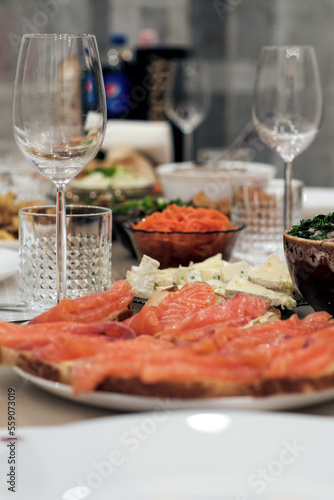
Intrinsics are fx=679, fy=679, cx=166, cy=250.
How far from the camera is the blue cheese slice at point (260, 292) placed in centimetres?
99

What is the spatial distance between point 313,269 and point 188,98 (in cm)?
253

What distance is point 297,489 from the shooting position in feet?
1.68

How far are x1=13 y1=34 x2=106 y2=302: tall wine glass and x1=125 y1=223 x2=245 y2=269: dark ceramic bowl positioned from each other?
32 centimetres

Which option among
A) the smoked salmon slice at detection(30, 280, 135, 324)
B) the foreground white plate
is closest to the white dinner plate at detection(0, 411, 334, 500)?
the foreground white plate

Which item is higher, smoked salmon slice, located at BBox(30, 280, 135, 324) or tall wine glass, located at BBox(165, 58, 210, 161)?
tall wine glass, located at BBox(165, 58, 210, 161)

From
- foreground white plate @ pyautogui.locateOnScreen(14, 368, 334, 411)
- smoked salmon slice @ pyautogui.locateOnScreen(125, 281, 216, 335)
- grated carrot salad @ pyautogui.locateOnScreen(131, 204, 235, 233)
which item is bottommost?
foreground white plate @ pyautogui.locateOnScreen(14, 368, 334, 411)

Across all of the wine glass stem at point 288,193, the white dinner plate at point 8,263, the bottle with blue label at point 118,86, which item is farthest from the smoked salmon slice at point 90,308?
the bottle with blue label at point 118,86

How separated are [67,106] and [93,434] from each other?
50cm

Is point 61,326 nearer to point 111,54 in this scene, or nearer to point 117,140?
point 117,140

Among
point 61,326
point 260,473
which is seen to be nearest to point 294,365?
point 260,473

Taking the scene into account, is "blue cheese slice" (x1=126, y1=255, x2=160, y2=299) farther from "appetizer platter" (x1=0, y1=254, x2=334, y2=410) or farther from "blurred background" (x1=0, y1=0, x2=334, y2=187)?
"blurred background" (x1=0, y1=0, x2=334, y2=187)

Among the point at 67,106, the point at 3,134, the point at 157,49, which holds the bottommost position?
the point at 3,134

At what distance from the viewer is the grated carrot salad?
1.29m

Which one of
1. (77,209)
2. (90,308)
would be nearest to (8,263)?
(77,209)
